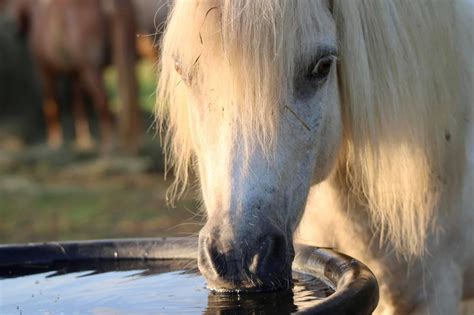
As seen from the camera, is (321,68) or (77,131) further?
(77,131)

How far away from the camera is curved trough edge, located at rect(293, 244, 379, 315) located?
1.95 metres

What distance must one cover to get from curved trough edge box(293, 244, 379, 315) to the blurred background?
3.59 meters

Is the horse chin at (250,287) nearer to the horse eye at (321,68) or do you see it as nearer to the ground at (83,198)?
the horse eye at (321,68)

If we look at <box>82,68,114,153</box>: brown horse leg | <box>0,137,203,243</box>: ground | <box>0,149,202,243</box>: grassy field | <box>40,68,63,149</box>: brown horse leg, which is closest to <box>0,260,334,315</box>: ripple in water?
<box>0,137,203,243</box>: ground

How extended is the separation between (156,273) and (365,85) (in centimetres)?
75

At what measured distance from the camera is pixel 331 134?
8.54 ft

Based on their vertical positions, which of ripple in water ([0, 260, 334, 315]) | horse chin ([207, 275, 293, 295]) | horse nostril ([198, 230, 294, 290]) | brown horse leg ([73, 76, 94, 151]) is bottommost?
brown horse leg ([73, 76, 94, 151])

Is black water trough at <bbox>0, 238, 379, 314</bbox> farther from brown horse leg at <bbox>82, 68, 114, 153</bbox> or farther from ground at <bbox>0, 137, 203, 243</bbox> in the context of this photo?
brown horse leg at <bbox>82, 68, 114, 153</bbox>

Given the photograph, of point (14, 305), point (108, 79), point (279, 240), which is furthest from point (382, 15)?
point (108, 79)

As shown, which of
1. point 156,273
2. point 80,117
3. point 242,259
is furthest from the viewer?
point 80,117

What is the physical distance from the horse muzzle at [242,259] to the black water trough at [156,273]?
1.8 inches

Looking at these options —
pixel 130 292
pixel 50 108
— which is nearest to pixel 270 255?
pixel 130 292

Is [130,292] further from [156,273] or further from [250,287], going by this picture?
[250,287]

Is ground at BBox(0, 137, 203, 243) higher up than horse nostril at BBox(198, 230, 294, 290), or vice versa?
horse nostril at BBox(198, 230, 294, 290)
